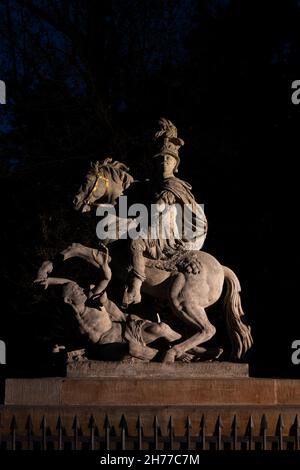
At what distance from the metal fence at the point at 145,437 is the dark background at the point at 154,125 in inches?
281

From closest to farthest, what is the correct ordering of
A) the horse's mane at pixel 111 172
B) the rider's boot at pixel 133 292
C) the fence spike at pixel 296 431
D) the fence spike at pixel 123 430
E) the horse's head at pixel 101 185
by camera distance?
the fence spike at pixel 123 430 < the fence spike at pixel 296 431 < the rider's boot at pixel 133 292 < the horse's head at pixel 101 185 < the horse's mane at pixel 111 172

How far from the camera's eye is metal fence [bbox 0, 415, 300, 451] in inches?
385

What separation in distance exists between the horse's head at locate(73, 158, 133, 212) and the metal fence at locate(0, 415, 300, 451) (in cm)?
252

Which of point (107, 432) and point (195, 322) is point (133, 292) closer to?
point (195, 322)

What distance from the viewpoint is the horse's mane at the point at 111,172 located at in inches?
462

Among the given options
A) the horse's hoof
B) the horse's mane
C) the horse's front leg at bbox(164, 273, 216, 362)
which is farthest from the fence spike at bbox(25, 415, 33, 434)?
the horse's mane

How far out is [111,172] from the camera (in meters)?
11.8

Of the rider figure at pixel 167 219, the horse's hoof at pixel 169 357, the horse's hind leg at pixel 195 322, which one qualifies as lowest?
the horse's hoof at pixel 169 357

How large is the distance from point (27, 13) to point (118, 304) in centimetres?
1007

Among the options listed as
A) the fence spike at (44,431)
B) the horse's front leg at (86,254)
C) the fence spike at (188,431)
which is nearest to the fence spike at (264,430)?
the fence spike at (188,431)

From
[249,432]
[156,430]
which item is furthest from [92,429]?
[249,432]

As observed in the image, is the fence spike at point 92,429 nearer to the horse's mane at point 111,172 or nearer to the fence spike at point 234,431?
the fence spike at point 234,431

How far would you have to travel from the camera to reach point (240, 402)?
10.9 meters

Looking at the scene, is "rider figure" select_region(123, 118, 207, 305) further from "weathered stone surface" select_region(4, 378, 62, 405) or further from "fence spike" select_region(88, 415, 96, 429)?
"fence spike" select_region(88, 415, 96, 429)
